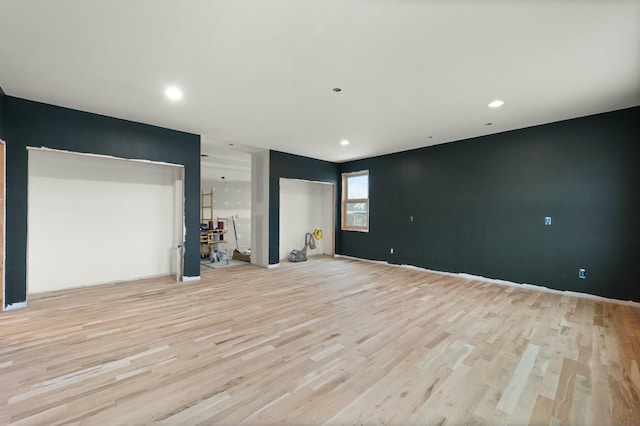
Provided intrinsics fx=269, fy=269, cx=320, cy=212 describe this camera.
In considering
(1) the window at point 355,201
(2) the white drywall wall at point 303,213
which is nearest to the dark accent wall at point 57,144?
(2) the white drywall wall at point 303,213

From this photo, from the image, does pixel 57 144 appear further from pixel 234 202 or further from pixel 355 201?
pixel 355 201

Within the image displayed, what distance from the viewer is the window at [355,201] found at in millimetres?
7297

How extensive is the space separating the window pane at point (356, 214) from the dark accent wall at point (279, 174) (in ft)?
3.54

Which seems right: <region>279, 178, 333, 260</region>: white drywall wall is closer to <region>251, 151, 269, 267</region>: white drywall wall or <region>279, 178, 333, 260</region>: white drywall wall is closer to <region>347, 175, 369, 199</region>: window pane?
<region>347, 175, 369, 199</region>: window pane

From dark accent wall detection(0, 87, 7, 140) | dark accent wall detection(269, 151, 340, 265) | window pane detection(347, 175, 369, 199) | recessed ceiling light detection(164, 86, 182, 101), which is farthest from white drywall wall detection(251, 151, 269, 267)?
dark accent wall detection(0, 87, 7, 140)

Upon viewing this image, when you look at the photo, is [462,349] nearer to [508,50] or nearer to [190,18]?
[508,50]

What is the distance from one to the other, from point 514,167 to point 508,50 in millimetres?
3057

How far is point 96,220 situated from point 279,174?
3.51m

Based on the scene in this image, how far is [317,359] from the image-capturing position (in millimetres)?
2289

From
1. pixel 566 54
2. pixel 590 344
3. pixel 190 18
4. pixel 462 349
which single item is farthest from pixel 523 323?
pixel 190 18

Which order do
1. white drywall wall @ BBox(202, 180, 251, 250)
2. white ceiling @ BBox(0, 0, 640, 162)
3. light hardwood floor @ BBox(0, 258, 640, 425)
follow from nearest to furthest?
light hardwood floor @ BBox(0, 258, 640, 425), white ceiling @ BBox(0, 0, 640, 162), white drywall wall @ BBox(202, 180, 251, 250)

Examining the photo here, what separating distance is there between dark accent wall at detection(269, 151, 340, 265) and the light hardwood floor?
2266 mm

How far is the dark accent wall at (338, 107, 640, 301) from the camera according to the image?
385 cm

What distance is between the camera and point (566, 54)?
246cm
